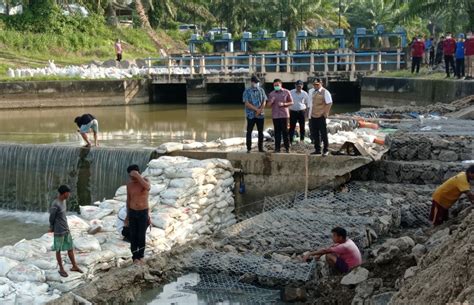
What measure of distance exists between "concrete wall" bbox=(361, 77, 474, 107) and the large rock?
12649 millimetres

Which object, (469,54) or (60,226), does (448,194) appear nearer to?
(60,226)

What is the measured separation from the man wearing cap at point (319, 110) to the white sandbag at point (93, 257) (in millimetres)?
4421

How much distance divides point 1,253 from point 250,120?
4.80 m

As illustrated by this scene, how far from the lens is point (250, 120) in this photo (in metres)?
11.8

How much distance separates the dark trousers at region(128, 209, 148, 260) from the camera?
876 cm

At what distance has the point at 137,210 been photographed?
28.5ft

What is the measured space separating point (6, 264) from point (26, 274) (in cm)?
38

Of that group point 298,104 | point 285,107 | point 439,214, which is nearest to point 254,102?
point 285,107

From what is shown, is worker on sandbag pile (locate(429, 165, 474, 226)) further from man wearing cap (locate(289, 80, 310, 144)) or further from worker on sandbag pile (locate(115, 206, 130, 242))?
worker on sandbag pile (locate(115, 206, 130, 242))

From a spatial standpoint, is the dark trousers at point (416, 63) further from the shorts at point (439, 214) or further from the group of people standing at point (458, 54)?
the shorts at point (439, 214)

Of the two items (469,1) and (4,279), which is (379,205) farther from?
(469,1)

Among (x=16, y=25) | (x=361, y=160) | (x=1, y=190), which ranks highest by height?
(x=16, y=25)

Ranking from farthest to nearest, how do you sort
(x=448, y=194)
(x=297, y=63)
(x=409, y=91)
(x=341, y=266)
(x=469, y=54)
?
(x=297, y=63)
(x=409, y=91)
(x=469, y=54)
(x=448, y=194)
(x=341, y=266)

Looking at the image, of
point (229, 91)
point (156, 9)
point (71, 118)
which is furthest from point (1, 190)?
point (156, 9)
